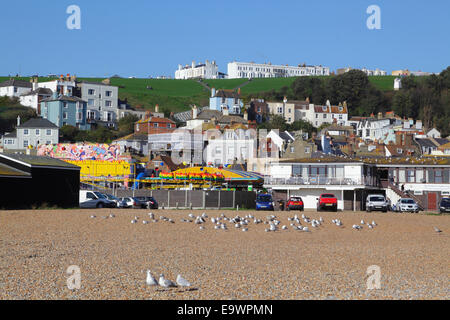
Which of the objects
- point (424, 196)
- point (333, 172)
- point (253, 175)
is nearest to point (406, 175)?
point (424, 196)

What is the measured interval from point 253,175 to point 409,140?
5433 cm

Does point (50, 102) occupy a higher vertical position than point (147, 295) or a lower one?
higher

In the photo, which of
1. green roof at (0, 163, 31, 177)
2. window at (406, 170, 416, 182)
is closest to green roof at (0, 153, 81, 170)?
green roof at (0, 163, 31, 177)

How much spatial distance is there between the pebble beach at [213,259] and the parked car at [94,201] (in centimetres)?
1306

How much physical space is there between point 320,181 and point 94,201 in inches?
905

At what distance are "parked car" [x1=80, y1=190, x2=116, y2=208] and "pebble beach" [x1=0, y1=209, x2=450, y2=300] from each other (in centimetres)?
1306

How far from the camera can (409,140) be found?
109 m

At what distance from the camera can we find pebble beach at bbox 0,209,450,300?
1423 centimetres

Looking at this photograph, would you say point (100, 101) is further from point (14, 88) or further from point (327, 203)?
point (327, 203)

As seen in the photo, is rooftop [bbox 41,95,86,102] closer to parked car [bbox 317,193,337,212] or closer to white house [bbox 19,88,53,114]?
white house [bbox 19,88,53,114]

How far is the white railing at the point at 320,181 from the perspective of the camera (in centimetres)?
6028

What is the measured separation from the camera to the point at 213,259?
65.3 ft

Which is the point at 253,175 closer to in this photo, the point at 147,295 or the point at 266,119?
the point at 147,295

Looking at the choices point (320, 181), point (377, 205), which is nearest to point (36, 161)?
point (377, 205)
